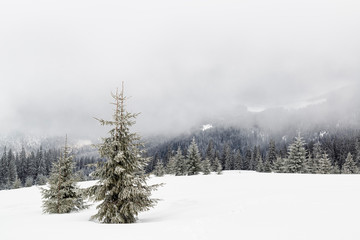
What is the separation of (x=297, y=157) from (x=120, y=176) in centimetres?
3863

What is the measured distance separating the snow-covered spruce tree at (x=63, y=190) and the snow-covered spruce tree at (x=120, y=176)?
243 inches

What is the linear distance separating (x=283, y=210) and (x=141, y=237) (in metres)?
6.94

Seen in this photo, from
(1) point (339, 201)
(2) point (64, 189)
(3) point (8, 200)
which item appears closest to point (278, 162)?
(1) point (339, 201)

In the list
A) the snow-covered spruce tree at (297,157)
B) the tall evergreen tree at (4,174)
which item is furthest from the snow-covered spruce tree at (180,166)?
the tall evergreen tree at (4,174)

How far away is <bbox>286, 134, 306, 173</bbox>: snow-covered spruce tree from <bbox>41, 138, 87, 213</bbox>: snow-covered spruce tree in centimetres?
3711

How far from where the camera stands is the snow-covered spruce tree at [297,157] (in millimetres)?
40844

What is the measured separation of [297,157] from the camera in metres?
41.2

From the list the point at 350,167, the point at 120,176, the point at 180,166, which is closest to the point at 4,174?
the point at 180,166

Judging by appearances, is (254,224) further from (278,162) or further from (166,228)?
(278,162)

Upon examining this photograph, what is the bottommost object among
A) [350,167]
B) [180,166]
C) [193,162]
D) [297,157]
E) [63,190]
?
[350,167]

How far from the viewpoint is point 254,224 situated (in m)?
8.59

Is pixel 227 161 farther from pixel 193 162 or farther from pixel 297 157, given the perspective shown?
pixel 297 157

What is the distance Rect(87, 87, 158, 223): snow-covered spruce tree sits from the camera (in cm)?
1199

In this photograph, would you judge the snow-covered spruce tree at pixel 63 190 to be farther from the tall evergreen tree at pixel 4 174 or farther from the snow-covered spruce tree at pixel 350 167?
the tall evergreen tree at pixel 4 174
